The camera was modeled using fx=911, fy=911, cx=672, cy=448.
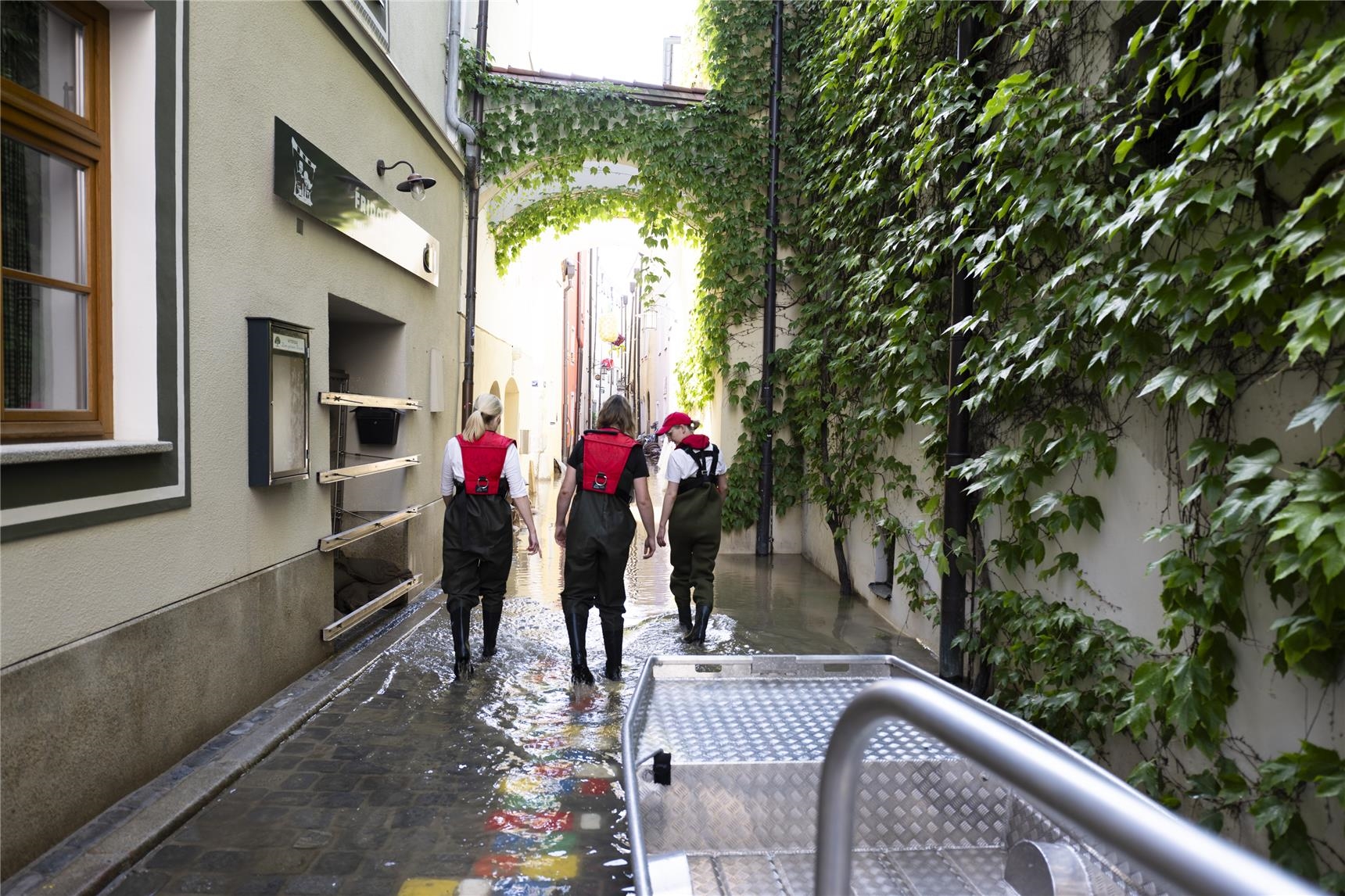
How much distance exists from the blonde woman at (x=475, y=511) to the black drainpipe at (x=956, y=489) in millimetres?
2681

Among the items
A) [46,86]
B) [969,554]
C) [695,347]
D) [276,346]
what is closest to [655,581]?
[695,347]

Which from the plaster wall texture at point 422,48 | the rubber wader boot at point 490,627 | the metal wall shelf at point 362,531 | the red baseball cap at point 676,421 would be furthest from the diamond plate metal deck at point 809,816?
the plaster wall texture at point 422,48

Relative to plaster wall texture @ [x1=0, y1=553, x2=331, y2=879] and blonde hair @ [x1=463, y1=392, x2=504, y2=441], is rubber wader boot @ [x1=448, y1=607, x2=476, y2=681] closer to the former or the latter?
plaster wall texture @ [x1=0, y1=553, x2=331, y2=879]

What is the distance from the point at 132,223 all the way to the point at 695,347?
28.1 ft

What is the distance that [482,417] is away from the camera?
19.4 ft

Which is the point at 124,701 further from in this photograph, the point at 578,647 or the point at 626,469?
the point at 626,469

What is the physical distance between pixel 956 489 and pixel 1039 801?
489 cm

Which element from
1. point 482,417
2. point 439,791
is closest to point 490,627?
point 482,417

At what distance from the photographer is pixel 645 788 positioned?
117 inches

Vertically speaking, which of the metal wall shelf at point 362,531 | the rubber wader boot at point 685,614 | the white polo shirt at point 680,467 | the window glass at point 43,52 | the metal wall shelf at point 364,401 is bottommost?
the rubber wader boot at point 685,614

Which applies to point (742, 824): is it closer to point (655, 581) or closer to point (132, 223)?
point (132, 223)

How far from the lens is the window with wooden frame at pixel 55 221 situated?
3340 mm

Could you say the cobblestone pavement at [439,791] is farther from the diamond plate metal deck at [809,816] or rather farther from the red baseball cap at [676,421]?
the red baseball cap at [676,421]

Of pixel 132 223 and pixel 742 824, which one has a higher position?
pixel 132 223
